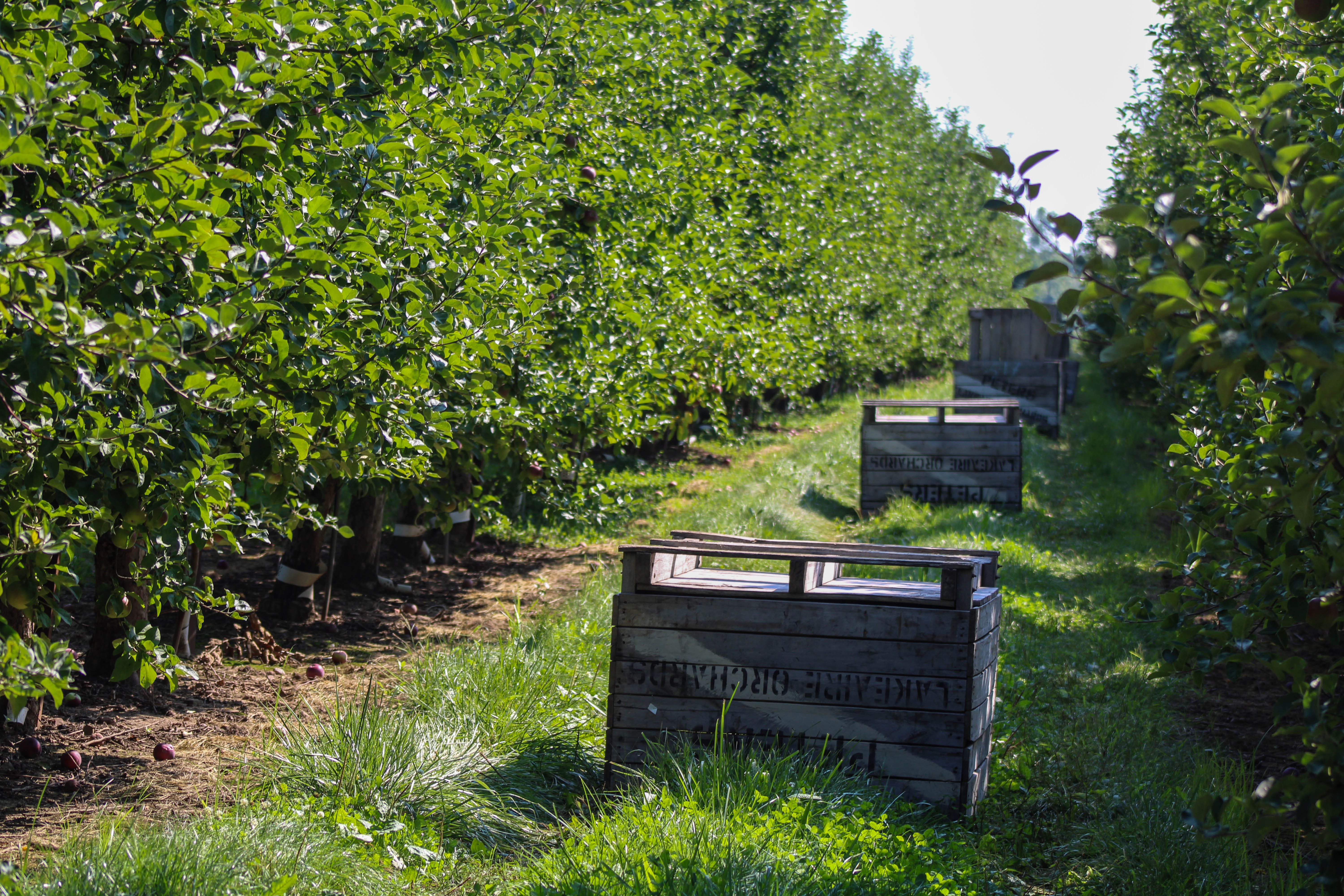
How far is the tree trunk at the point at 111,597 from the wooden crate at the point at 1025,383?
44.7ft

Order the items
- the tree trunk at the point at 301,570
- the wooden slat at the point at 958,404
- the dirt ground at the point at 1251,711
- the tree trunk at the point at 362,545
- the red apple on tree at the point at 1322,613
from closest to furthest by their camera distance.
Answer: the red apple on tree at the point at 1322,613
the dirt ground at the point at 1251,711
the tree trunk at the point at 301,570
the tree trunk at the point at 362,545
the wooden slat at the point at 958,404

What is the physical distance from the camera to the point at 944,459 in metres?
10.1

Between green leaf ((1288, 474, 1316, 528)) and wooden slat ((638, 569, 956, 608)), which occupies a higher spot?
green leaf ((1288, 474, 1316, 528))

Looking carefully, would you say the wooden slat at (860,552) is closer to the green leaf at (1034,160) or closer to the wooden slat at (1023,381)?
the green leaf at (1034,160)

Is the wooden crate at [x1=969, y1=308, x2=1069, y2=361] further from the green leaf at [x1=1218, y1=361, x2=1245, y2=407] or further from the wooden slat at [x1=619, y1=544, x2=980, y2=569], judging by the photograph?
the green leaf at [x1=1218, y1=361, x2=1245, y2=407]

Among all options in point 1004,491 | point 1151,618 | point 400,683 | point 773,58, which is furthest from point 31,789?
point 773,58

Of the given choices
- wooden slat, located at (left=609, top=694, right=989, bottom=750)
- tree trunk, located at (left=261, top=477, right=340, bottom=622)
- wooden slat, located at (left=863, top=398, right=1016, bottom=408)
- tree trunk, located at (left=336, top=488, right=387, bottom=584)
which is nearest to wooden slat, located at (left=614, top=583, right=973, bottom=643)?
wooden slat, located at (left=609, top=694, right=989, bottom=750)

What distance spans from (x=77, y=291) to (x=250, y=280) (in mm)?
723

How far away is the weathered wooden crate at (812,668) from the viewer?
12.3 ft

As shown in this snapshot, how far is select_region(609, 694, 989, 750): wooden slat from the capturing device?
3.76m

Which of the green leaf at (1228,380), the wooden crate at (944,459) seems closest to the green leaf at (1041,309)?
the green leaf at (1228,380)

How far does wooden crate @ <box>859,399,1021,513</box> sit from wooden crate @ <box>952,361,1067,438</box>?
6527mm

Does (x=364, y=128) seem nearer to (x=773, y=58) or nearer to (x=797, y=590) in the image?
(x=797, y=590)

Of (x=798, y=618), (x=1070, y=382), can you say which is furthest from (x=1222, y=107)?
(x=1070, y=382)
